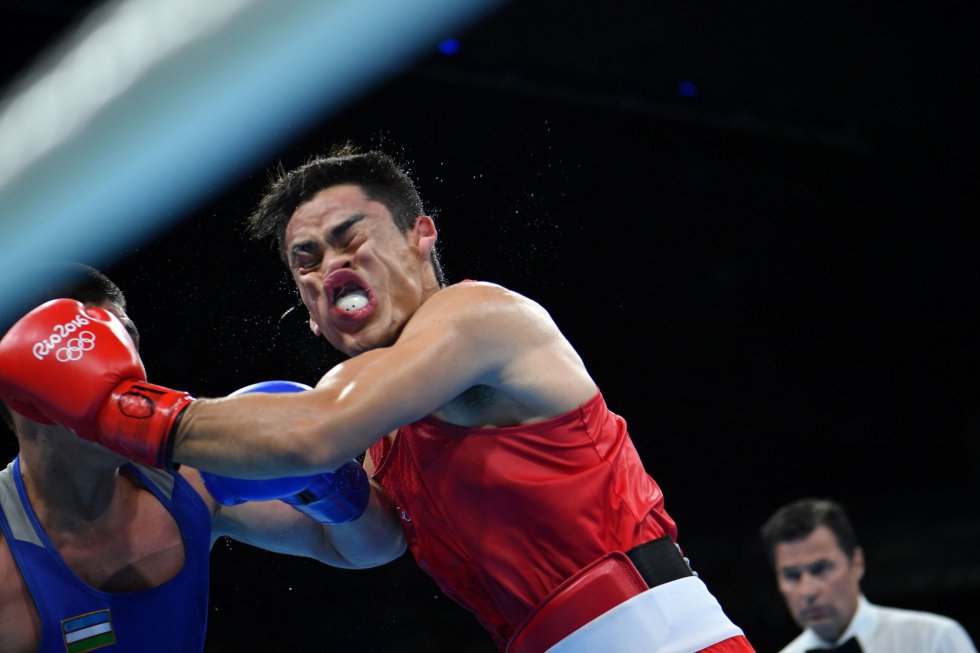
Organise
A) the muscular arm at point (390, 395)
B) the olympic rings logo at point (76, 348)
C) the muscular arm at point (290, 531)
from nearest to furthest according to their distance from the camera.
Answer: the muscular arm at point (390, 395) < the olympic rings logo at point (76, 348) < the muscular arm at point (290, 531)

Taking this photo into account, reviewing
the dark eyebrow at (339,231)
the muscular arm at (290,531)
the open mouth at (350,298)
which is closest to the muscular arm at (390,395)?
the open mouth at (350,298)

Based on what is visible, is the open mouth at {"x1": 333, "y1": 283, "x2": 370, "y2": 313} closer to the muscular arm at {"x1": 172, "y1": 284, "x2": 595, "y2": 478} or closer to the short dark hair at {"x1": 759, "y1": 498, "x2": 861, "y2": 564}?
the muscular arm at {"x1": 172, "y1": 284, "x2": 595, "y2": 478}

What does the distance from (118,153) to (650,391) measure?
5.04m

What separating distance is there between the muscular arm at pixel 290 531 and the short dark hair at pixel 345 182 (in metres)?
0.55

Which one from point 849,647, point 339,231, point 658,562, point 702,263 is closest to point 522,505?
point 658,562

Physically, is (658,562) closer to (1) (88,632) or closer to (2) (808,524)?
(1) (88,632)

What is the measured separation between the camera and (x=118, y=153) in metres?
4.73

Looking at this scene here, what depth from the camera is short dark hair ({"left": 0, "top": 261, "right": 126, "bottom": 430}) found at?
2.45 metres

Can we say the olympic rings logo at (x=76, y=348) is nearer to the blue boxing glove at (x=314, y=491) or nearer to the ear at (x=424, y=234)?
the blue boxing glove at (x=314, y=491)

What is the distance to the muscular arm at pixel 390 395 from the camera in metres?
1.82

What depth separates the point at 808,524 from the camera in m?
4.78

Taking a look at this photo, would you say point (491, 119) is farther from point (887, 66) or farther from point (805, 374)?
point (805, 374)

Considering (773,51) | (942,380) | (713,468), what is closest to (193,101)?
(773,51)

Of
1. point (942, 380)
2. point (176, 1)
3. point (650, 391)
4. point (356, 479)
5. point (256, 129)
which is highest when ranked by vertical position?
point (176, 1)
